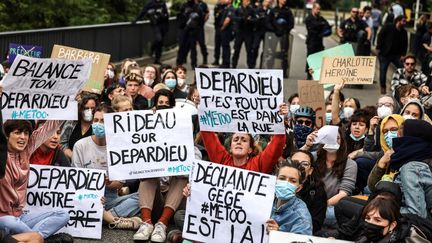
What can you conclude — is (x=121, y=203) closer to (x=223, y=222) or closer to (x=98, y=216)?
(x=98, y=216)

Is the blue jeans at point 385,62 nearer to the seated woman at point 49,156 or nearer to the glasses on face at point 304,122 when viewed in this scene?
the glasses on face at point 304,122

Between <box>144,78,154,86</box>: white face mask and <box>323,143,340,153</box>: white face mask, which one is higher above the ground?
<box>144,78,154,86</box>: white face mask

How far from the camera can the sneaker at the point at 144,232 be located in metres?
8.53

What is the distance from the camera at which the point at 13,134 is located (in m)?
7.96

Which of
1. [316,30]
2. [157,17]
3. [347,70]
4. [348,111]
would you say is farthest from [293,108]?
[157,17]

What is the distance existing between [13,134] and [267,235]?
2.39 metres

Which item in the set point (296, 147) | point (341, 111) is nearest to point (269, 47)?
point (341, 111)

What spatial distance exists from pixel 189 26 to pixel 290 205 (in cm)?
1452

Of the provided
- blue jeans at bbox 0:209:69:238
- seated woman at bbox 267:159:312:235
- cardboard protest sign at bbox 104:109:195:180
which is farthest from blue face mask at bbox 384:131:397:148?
blue jeans at bbox 0:209:69:238

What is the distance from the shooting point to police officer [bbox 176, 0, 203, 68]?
2164 cm

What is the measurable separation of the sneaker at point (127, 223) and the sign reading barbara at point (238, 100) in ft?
3.69

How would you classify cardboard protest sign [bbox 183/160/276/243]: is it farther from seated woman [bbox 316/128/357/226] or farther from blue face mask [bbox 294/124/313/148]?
blue face mask [bbox 294/124/313/148]

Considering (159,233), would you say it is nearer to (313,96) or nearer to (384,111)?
(313,96)

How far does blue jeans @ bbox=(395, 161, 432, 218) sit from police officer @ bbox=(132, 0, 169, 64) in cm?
1508
